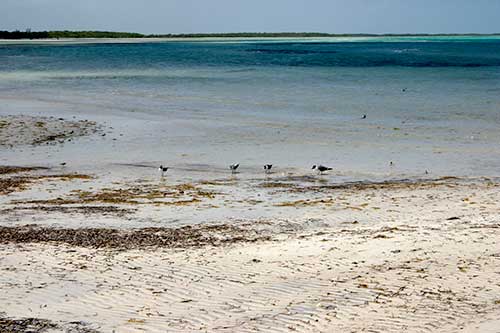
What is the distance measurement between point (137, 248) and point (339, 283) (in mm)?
3497

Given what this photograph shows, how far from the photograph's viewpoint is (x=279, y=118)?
105 feet

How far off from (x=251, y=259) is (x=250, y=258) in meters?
0.06

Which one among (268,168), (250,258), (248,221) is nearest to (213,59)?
(268,168)

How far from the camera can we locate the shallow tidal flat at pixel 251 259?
30.7ft

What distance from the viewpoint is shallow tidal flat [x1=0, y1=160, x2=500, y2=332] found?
937cm

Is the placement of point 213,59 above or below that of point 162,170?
above

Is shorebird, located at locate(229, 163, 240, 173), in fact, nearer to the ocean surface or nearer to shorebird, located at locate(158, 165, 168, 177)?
the ocean surface

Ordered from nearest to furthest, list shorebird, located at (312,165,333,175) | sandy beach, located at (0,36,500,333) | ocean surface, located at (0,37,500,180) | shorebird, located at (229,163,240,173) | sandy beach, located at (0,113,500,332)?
sandy beach, located at (0,113,500,332) < sandy beach, located at (0,36,500,333) < shorebird, located at (312,165,333,175) < shorebird, located at (229,163,240,173) < ocean surface, located at (0,37,500,180)

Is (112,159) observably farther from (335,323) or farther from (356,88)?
(356,88)

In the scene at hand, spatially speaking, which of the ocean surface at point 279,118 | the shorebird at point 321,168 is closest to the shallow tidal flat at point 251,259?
the shorebird at point 321,168

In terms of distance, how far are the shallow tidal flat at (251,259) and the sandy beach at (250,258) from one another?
0.10ft

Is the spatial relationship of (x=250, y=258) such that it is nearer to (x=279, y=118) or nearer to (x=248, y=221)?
(x=248, y=221)

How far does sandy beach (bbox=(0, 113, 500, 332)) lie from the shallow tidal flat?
31 mm

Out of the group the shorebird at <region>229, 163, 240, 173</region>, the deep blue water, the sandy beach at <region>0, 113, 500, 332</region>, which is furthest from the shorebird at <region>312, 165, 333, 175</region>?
the deep blue water
